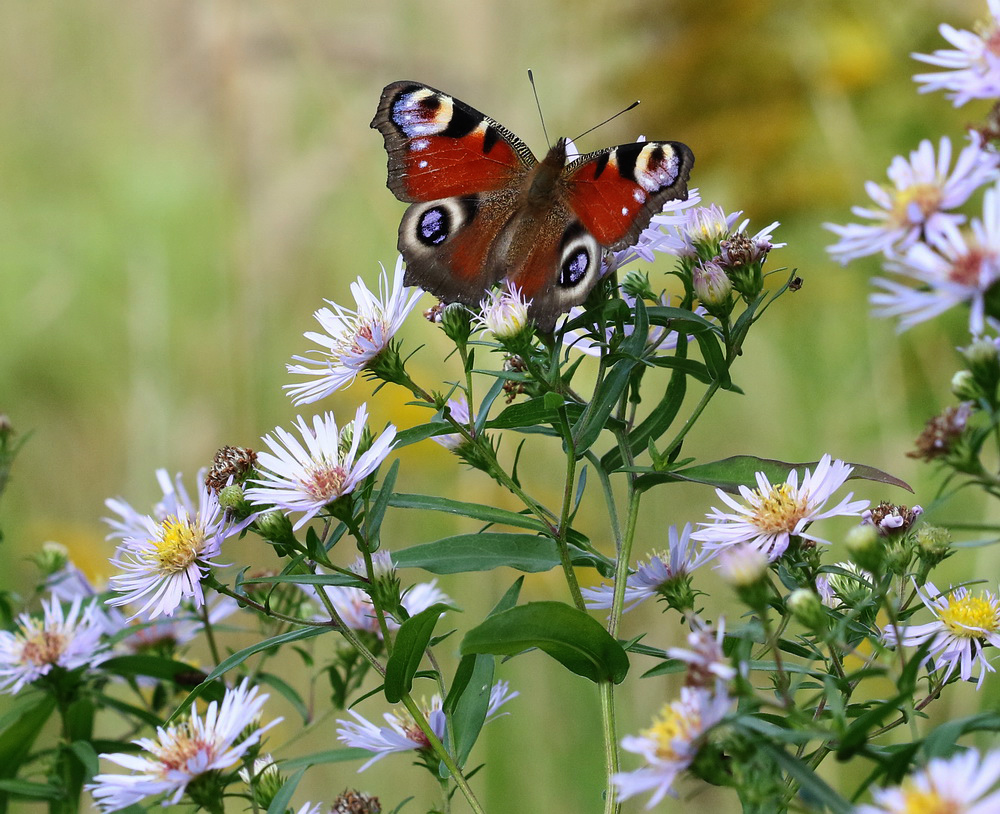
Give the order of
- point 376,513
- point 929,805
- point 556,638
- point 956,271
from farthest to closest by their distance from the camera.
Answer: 1. point 376,513
2. point 556,638
3. point 956,271
4. point 929,805

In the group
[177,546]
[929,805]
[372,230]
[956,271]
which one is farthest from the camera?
[372,230]

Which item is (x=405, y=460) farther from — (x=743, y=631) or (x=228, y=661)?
(x=743, y=631)

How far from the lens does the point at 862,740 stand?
1.96ft

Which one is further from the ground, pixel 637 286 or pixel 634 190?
pixel 634 190

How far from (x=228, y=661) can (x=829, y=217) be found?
2.58 m

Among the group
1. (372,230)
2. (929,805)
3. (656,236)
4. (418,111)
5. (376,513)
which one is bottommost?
(929,805)

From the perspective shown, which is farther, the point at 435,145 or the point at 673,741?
the point at 435,145

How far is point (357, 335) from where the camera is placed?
40.3 inches

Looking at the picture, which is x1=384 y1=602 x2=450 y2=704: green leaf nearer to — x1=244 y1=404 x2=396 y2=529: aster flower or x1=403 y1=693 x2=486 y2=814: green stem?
x1=403 y1=693 x2=486 y2=814: green stem

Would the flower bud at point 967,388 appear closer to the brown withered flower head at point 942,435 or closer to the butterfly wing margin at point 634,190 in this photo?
the brown withered flower head at point 942,435

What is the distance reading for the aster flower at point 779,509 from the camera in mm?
872

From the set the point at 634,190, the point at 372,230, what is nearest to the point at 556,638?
the point at 634,190

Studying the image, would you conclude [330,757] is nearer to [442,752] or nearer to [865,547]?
[442,752]

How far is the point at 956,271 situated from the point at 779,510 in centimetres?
33
